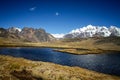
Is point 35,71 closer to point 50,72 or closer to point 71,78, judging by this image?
point 50,72

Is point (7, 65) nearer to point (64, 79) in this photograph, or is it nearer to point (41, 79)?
point (41, 79)

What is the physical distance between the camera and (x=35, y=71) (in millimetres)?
41344

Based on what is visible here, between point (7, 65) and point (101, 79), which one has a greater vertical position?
point (7, 65)

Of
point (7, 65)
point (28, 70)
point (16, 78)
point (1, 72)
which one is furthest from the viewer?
point (7, 65)

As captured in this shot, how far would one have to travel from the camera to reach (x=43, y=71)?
41.1 metres

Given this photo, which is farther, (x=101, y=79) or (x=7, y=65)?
(x=7, y=65)

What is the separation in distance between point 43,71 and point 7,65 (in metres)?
11.8

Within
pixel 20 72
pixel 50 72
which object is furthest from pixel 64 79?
pixel 20 72

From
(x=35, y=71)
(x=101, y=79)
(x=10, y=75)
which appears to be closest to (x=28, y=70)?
(x=35, y=71)

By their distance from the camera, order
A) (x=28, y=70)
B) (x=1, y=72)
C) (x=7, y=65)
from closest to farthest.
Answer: (x=1, y=72) → (x=28, y=70) → (x=7, y=65)

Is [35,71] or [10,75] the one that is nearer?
[10,75]

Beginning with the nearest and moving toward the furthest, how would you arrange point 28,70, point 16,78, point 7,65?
point 16,78
point 28,70
point 7,65

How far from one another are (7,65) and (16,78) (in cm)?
1066

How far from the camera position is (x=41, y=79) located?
125ft
